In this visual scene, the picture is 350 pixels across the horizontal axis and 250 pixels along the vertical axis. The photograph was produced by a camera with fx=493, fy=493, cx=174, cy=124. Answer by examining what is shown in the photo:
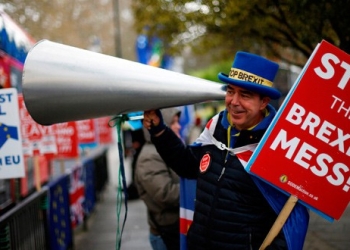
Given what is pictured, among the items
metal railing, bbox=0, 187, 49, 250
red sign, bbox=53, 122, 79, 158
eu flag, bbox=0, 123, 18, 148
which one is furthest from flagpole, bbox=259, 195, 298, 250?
red sign, bbox=53, 122, 79, 158

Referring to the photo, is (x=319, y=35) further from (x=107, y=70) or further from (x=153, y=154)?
(x=107, y=70)

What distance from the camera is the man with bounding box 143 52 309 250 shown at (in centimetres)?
255

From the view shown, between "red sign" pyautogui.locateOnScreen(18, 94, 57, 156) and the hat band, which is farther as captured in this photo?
"red sign" pyautogui.locateOnScreen(18, 94, 57, 156)

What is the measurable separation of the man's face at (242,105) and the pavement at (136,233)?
→ 4.21 meters

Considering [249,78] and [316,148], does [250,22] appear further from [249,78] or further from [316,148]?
[316,148]

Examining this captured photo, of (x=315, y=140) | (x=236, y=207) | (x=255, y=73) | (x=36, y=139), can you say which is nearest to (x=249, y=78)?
(x=255, y=73)

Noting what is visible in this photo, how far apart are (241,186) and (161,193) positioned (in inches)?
46.3

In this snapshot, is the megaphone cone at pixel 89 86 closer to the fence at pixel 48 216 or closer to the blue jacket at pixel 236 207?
the blue jacket at pixel 236 207

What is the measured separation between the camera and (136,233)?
788 cm

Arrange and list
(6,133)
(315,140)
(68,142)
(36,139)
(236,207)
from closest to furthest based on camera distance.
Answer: (315,140) → (236,207) → (6,133) → (36,139) → (68,142)

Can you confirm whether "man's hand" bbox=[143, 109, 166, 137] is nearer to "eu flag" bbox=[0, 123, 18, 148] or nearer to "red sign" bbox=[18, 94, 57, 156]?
"eu flag" bbox=[0, 123, 18, 148]

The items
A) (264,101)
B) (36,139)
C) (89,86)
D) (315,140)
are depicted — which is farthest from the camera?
(36,139)

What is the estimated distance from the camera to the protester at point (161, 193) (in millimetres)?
3674

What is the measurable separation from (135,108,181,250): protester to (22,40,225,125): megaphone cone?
132cm
